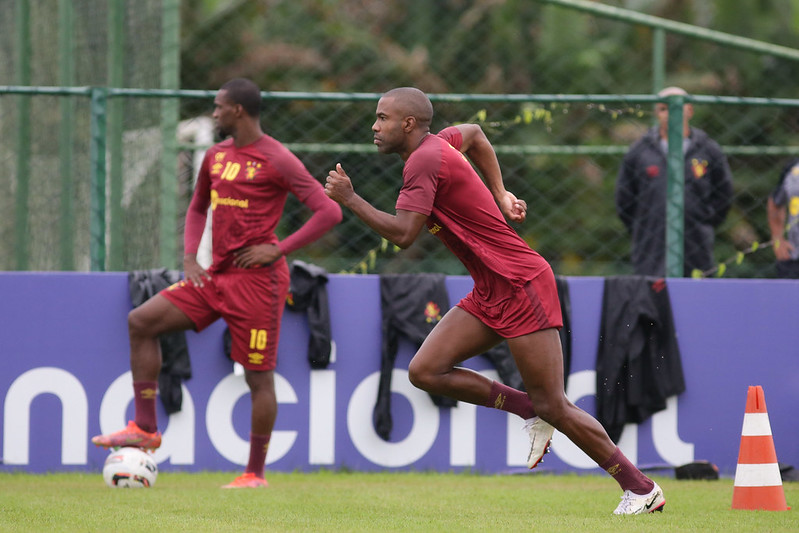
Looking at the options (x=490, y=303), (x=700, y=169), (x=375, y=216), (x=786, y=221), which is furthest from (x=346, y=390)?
(x=786, y=221)

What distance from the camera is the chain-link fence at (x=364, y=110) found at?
9203mm

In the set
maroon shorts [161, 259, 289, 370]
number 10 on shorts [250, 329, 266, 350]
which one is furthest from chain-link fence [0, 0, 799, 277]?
number 10 on shorts [250, 329, 266, 350]

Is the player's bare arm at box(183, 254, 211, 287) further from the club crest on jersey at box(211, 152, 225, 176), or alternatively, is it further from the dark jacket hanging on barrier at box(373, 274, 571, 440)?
the dark jacket hanging on barrier at box(373, 274, 571, 440)

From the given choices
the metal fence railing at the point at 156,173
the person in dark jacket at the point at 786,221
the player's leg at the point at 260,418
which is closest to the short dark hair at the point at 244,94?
the metal fence railing at the point at 156,173

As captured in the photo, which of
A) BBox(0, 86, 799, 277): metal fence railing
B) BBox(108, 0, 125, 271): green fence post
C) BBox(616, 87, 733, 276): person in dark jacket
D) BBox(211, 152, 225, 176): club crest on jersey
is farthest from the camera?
BBox(616, 87, 733, 276): person in dark jacket

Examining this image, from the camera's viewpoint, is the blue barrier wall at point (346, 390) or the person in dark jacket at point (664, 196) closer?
the blue barrier wall at point (346, 390)

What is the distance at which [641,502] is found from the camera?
5.81 metres

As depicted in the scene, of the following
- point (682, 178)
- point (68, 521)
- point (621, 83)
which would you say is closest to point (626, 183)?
point (682, 178)

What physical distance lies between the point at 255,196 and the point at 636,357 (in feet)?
8.85

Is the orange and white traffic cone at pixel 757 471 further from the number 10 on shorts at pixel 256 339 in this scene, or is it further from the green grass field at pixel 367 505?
the number 10 on shorts at pixel 256 339

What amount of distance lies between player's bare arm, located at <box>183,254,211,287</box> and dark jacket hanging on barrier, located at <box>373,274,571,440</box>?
4.29 feet

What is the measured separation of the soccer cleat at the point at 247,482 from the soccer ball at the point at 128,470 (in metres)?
0.45

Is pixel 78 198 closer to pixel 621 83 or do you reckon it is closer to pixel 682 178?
pixel 682 178

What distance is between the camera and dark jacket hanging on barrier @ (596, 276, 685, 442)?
7.91 meters
